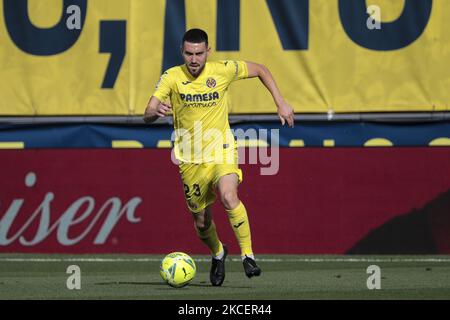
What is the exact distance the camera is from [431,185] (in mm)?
14539

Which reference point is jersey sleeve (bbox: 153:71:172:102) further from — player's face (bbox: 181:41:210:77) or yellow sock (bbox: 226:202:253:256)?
yellow sock (bbox: 226:202:253:256)

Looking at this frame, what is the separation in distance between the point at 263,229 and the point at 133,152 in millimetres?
1850

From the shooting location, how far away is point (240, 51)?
1496 cm

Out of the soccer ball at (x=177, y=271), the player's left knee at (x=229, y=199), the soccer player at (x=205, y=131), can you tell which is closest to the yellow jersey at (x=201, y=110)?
the soccer player at (x=205, y=131)

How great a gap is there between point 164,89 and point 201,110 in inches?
14.8

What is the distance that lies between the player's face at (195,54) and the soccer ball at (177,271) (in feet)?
5.43

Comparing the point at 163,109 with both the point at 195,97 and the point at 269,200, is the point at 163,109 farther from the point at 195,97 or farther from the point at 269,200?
the point at 269,200

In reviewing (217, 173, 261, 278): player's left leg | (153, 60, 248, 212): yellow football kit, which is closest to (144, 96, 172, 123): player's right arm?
(153, 60, 248, 212): yellow football kit

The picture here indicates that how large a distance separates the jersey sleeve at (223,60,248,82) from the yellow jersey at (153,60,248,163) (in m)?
0.07

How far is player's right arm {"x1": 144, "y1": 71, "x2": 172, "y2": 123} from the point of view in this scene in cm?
1016

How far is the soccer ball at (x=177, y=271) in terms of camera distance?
10.3 metres

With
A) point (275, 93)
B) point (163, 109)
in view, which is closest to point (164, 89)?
point (163, 109)
